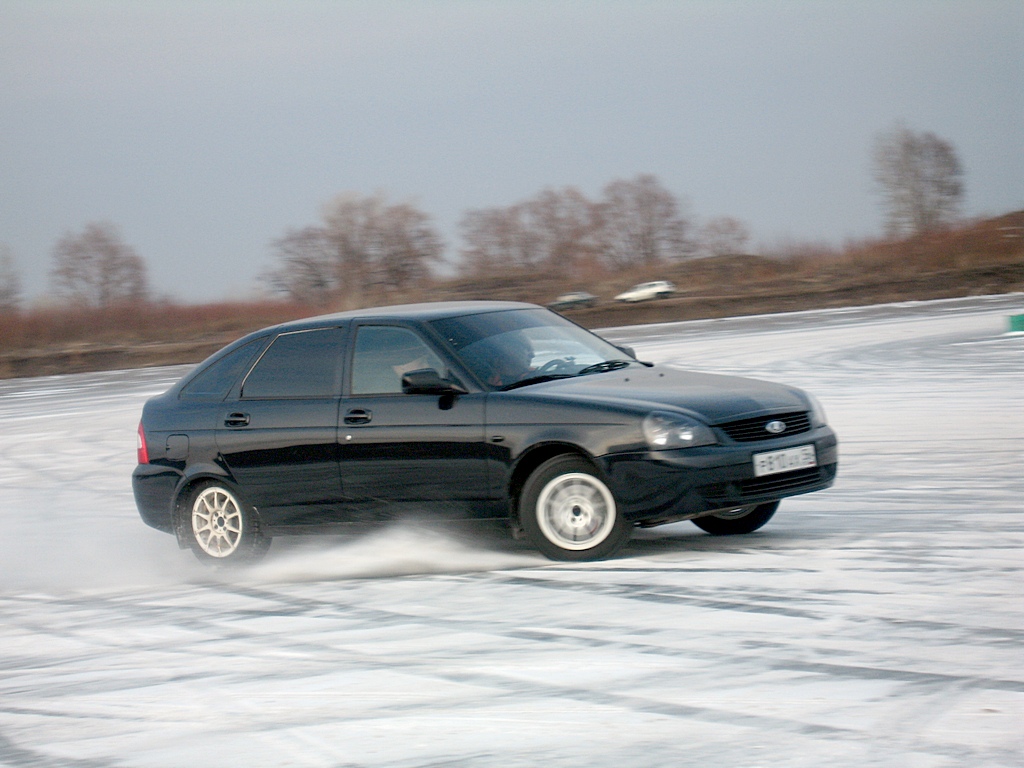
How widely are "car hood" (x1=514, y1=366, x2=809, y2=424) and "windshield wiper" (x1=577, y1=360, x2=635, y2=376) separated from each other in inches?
3.6

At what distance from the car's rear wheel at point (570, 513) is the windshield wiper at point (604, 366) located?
903 millimetres

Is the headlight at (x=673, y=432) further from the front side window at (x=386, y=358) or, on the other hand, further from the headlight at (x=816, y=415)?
the front side window at (x=386, y=358)

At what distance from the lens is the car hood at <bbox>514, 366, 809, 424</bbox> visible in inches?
278

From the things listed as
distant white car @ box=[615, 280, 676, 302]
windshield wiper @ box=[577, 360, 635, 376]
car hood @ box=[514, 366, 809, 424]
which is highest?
distant white car @ box=[615, 280, 676, 302]

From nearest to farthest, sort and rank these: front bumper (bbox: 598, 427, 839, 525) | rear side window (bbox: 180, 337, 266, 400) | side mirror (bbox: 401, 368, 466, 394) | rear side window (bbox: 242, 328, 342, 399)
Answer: front bumper (bbox: 598, 427, 839, 525) → side mirror (bbox: 401, 368, 466, 394) → rear side window (bbox: 242, 328, 342, 399) → rear side window (bbox: 180, 337, 266, 400)

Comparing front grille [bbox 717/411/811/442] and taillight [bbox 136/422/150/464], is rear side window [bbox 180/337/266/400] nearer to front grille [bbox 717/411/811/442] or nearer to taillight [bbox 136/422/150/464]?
taillight [bbox 136/422/150/464]

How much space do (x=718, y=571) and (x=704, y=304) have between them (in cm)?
3589

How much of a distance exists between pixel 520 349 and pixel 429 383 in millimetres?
705

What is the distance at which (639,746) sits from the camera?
4.16 metres

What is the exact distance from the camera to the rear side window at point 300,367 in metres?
7.98

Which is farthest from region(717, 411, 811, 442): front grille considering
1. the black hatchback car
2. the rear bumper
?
the rear bumper

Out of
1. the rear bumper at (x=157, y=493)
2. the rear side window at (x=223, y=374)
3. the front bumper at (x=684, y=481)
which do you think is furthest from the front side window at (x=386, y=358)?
the rear bumper at (x=157, y=493)

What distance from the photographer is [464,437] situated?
290 inches

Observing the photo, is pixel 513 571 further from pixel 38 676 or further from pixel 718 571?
pixel 38 676
